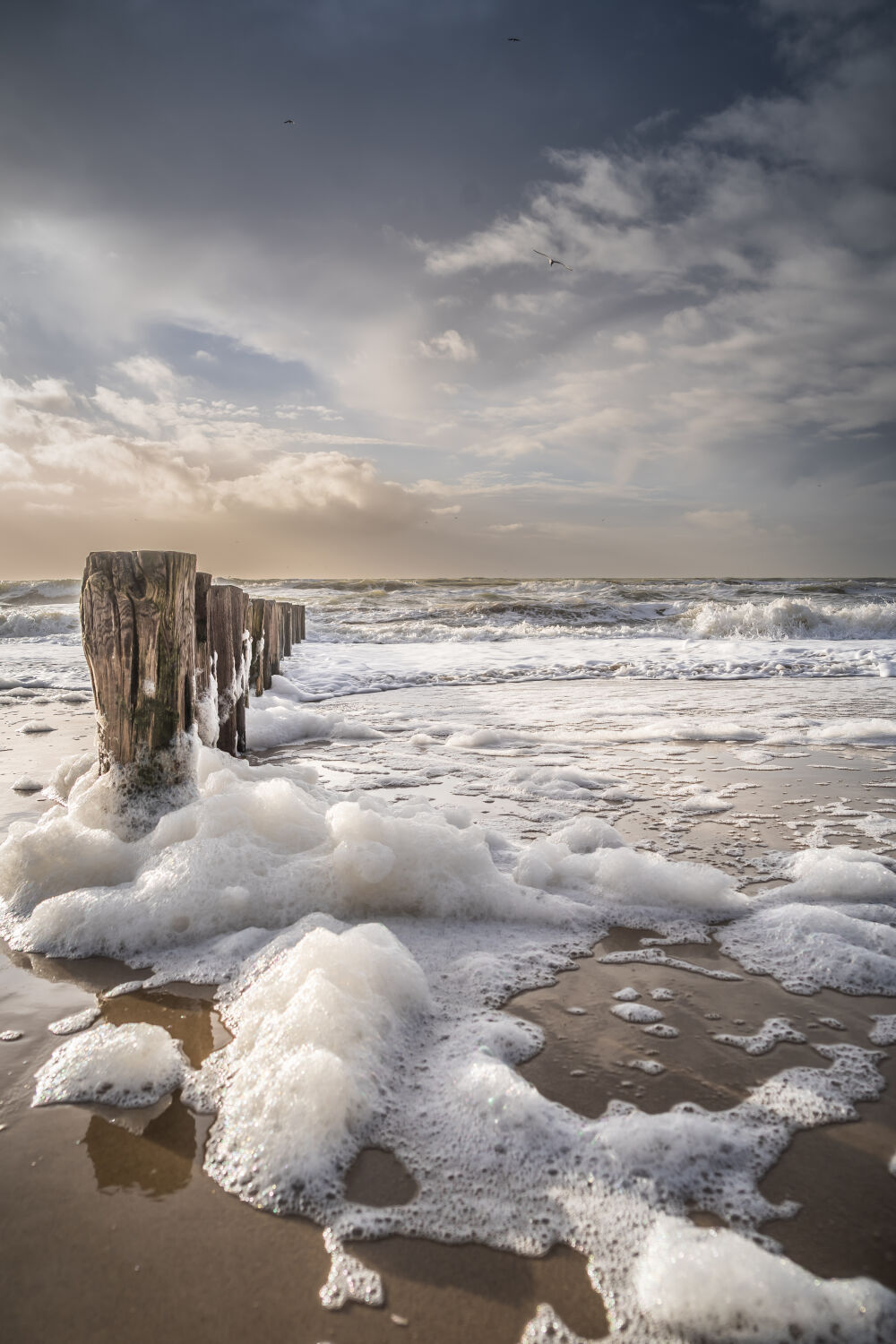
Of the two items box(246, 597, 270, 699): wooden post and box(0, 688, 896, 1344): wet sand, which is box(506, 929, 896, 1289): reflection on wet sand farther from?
box(246, 597, 270, 699): wooden post

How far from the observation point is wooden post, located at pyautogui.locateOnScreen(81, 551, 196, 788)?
123 inches

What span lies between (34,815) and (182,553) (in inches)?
64.1

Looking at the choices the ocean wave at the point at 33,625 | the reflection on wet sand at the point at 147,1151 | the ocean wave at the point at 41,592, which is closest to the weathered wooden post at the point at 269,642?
the reflection on wet sand at the point at 147,1151

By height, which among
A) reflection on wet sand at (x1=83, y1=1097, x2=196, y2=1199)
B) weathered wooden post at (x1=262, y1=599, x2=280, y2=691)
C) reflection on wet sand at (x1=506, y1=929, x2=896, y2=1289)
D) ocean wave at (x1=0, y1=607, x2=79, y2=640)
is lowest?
ocean wave at (x1=0, y1=607, x2=79, y2=640)

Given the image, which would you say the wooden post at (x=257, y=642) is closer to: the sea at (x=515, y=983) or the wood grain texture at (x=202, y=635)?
the sea at (x=515, y=983)

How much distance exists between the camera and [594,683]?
415 inches

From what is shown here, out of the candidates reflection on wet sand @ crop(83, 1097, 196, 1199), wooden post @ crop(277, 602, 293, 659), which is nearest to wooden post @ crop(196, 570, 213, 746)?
reflection on wet sand @ crop(83, 1097, 196, 1199)

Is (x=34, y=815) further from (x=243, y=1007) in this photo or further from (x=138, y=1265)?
(x=138, y=1265)

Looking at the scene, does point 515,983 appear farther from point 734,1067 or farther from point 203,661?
point 203,661

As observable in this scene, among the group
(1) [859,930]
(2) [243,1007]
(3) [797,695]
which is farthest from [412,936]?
(3) [797,695]

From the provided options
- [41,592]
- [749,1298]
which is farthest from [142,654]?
[41,592]

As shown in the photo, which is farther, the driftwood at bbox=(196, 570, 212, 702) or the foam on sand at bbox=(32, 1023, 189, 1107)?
the driftwood at bbox=(196, 570, 212, 702)

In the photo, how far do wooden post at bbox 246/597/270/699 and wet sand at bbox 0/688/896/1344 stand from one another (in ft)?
17.0

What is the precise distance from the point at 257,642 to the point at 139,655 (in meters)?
4.45
